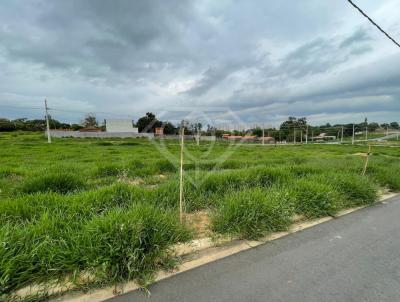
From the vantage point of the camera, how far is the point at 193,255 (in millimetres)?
2352

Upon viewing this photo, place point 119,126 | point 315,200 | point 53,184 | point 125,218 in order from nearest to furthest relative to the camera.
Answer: point 125,218
point 315,200
point 53,184
point 119,126

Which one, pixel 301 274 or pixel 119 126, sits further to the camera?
pixel 119 126

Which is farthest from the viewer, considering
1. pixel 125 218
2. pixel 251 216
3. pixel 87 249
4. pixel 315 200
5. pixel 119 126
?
pixel 119 126

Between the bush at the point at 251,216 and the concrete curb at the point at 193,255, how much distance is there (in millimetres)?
103

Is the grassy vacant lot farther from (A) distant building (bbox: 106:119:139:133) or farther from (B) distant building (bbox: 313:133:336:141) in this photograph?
(B) distant building (bbox: 313:133:336:141)

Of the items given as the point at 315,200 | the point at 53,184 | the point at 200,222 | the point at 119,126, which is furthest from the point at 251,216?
the point at 119,126

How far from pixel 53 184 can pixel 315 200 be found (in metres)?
4.49

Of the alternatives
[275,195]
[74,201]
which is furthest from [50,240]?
[275,195]

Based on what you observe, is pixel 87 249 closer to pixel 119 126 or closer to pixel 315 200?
pixel 315 200

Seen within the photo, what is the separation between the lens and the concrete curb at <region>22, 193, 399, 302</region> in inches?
68.4

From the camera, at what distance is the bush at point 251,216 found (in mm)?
2771

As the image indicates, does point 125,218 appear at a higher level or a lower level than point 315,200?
higher

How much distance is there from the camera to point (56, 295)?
173 cm

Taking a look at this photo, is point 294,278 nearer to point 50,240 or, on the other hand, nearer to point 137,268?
point 137,268
